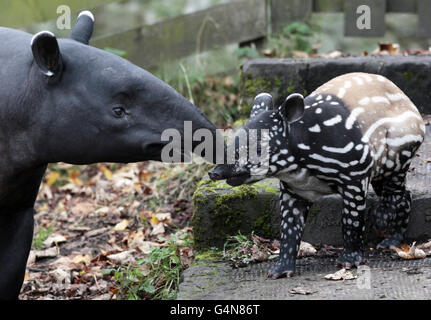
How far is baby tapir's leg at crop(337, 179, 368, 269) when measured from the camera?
369cm

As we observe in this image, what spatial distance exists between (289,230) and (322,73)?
2408 mm

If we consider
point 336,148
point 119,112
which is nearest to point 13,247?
point 119,112

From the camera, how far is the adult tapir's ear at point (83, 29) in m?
3.43

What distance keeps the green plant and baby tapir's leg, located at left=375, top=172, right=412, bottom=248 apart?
1332 mm

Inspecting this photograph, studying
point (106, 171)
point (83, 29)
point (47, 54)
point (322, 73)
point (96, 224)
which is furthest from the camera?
point (106, 171)

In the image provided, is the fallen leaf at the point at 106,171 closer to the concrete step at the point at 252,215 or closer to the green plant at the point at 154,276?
the green plant at the point at 154,276

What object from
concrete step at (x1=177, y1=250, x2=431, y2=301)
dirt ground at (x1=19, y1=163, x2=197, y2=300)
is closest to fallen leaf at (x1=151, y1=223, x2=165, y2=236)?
dirt ground at (x1=19, y1=163, x2=197, y2=300)

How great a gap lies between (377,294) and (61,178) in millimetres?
4651

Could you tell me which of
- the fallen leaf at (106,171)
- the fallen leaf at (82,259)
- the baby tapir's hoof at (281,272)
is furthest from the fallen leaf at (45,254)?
the baby tapir's hoof at (281,272)

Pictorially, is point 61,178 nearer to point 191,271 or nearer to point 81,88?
point 191,271

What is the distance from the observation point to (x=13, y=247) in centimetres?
377

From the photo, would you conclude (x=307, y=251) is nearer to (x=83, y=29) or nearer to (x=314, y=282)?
(x=314, y=282)

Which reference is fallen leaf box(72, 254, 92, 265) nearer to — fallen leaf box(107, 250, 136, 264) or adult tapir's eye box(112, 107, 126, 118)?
fallen leaf box(107, 250, 136, 264)

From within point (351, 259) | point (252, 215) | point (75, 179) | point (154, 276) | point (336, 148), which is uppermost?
point (336, 148)
